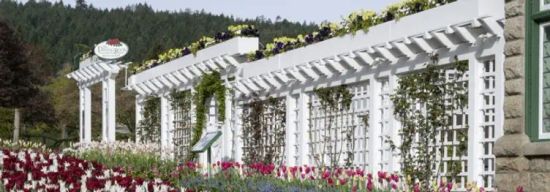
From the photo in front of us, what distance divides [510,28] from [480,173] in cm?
378

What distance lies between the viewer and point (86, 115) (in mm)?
27688

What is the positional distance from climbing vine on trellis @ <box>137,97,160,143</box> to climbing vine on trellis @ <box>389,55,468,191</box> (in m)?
13.4

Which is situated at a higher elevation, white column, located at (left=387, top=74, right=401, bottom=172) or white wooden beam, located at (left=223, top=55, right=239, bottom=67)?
white wooden beam, located at (left=223, top=55, right=239, bottom=67)

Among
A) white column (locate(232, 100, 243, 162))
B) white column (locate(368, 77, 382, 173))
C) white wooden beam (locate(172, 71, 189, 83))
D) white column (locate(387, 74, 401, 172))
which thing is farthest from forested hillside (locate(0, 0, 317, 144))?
white column (locate(387, 74, 401, 172))

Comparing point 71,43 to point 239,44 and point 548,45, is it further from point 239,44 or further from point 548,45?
point 548,45

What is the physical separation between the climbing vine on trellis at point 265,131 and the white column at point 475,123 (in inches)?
269

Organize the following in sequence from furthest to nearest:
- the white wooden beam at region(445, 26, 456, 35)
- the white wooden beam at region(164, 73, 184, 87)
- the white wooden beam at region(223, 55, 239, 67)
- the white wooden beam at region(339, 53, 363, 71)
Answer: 1. the white wooden beam at region(164, 73, 184, 87)
2. the white wooden beam at region(223, 55, 239, 67)
3. the white wooden beam at region(339, 53, 363, 71)
4. the white wooden beam at region(445, 26, 456, 35)

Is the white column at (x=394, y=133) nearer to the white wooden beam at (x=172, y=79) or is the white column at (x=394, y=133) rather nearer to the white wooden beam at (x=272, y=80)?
the white wooden beam at (x=272, y=80)

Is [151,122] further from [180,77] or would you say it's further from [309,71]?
[309,71]

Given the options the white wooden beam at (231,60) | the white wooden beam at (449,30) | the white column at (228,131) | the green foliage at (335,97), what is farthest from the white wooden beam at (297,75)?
the white wooden beam at (449,30)

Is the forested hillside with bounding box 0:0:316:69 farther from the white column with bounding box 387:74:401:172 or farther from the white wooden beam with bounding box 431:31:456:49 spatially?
the white wooden beam with bounding box 431:31:456:49

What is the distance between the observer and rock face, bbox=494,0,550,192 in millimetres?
9359

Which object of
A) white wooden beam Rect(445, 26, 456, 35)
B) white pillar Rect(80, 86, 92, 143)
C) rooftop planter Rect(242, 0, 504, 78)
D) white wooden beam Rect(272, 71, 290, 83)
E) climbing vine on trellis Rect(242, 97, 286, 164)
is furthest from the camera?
white pillar Rect(80, 86, 92, 143)

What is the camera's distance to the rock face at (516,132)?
9359 mm
